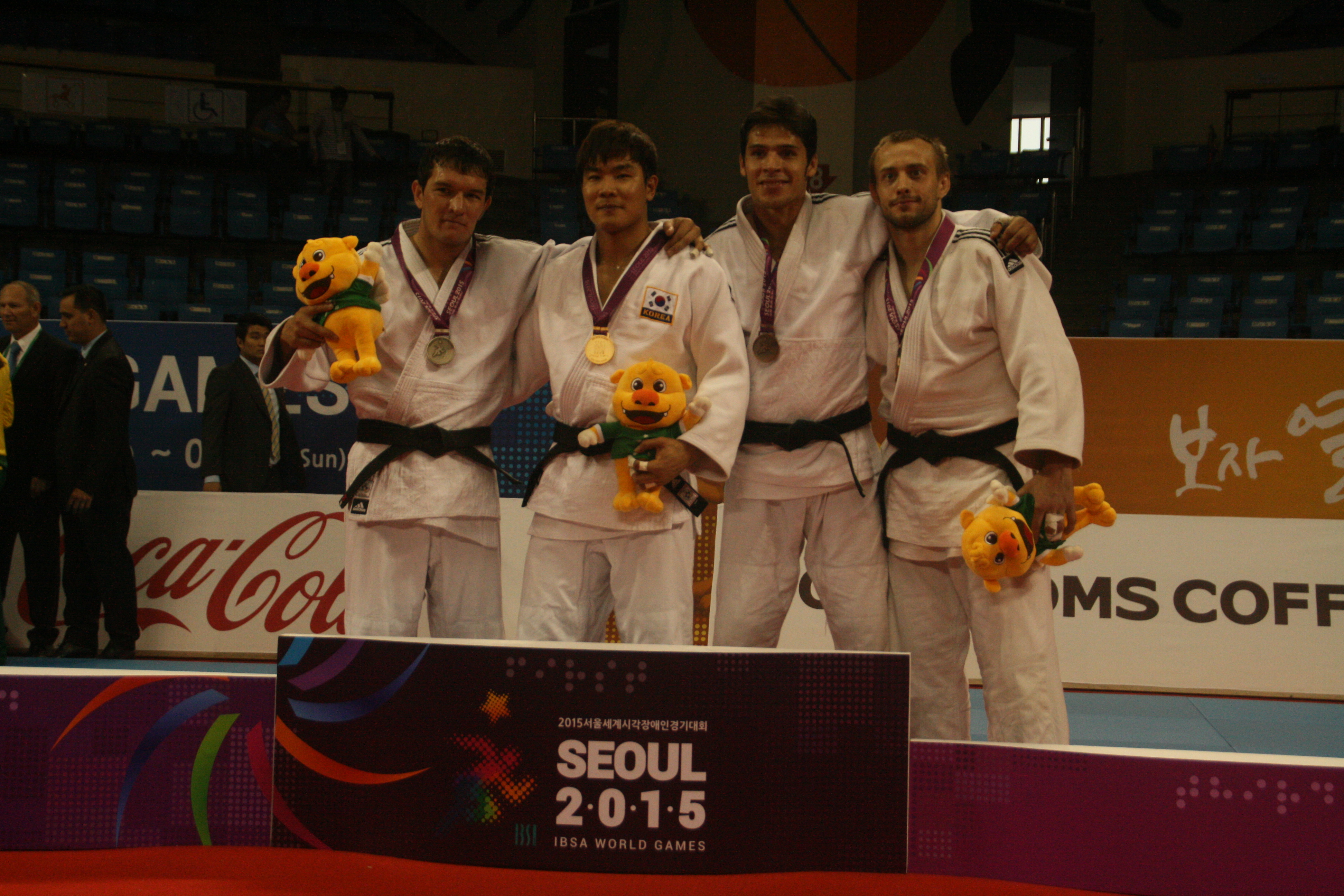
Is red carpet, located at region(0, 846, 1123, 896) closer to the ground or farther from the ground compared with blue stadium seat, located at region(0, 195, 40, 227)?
closer to the ground

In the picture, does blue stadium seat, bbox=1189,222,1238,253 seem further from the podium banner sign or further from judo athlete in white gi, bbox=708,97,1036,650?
the podium banner sign

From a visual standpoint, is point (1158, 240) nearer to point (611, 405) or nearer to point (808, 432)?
point (808, 432)

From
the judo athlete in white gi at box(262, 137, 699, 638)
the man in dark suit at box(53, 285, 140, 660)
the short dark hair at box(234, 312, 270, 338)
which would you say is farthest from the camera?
the short dark hair at box(234, 312, 270, 338)

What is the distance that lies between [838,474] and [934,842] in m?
1.07

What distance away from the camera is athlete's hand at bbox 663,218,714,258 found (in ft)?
8.68

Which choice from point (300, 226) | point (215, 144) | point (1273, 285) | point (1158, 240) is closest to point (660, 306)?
point (1273, 285)

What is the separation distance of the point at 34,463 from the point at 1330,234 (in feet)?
39.8

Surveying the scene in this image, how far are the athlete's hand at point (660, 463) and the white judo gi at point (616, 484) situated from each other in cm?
8

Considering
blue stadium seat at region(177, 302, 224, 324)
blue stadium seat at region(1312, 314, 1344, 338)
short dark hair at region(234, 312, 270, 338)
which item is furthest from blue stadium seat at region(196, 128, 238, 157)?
blue stadium seat at region(1312, 314, 1344, 338)

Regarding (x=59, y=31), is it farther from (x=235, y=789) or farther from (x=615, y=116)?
(x=235, y=789)

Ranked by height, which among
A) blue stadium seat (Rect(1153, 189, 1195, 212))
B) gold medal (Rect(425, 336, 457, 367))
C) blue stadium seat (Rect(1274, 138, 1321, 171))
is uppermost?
blue stadium seat (Rect(1274, 138, 1321, 171))

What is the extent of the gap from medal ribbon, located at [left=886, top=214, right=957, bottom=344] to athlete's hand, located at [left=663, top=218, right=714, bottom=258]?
0.53 metres

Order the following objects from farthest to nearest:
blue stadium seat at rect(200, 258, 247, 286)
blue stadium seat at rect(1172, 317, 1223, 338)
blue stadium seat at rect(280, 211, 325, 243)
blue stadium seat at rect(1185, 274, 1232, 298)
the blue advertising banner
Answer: blue stadium seat at rect(280, 211, 325, 243) < blue stadium seat at rect(200, 258, 247, 286) < blue stadium seat at rect(1185, 274, 1232, 298) < blue stadium seat at rect(1172, 317, 1223, 338) < the blue advertising banner

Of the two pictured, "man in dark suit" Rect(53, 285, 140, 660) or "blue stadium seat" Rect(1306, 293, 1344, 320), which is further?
"blue stadium seat" Rect(1306, 293, 1344, 320)
